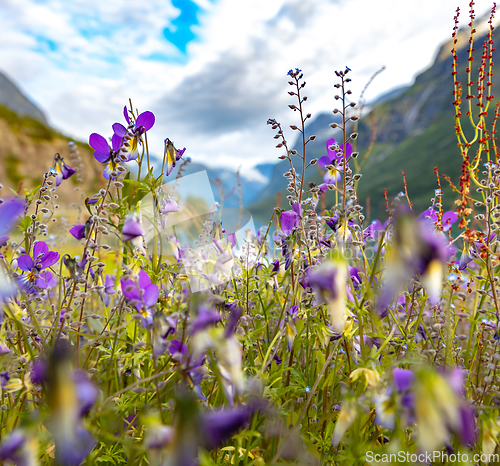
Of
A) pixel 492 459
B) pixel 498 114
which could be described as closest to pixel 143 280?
pixel 492 459

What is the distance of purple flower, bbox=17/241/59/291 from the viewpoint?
147cm

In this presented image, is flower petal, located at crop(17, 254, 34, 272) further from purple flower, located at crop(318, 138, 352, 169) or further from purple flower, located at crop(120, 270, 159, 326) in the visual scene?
purple flower, located at crop(318, 138, 352, 169)

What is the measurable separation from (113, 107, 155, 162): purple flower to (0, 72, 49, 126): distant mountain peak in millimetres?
123180

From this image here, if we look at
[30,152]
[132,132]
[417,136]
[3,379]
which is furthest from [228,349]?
[417,136]

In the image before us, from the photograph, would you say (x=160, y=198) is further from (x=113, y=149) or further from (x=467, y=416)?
(x=467, y=416)

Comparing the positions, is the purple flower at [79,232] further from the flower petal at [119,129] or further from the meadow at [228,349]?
the flower petal at [119,129]

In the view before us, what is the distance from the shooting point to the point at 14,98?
368ft

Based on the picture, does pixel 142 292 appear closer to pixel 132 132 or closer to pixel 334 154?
pixel 132 132

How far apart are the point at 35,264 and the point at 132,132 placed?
747 mm

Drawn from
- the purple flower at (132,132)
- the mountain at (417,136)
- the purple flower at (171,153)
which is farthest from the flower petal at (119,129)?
the mountain at (417,136)

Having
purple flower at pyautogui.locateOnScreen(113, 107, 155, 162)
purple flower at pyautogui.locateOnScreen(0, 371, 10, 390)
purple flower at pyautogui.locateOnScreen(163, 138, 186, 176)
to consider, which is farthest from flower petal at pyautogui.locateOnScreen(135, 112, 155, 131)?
purple flower at pyautogui.locateOnScreen(0, 371, 10, 390)

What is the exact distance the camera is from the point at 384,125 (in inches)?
5507

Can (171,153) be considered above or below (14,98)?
below

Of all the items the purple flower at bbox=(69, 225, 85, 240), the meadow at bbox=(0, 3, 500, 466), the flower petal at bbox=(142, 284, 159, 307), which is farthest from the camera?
the purple flower at bbox=(69, 225, 85, 240)
